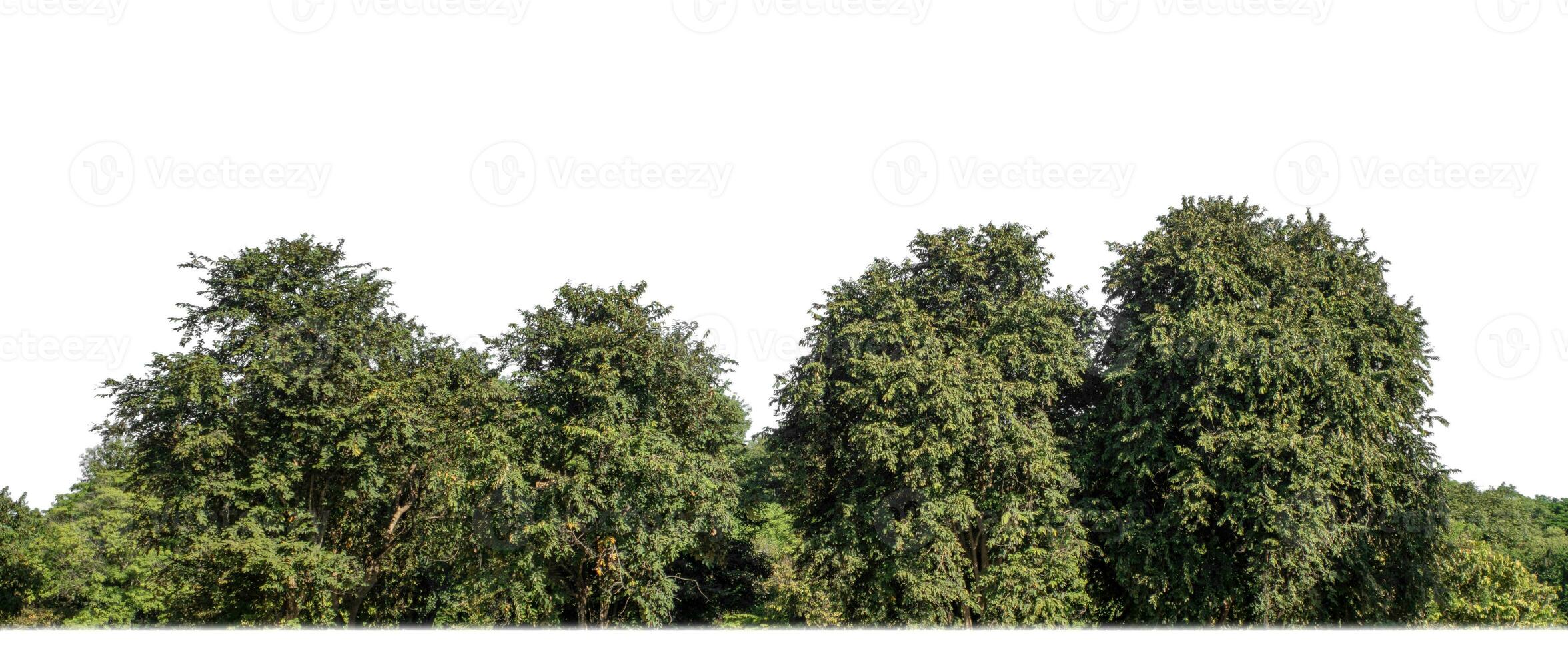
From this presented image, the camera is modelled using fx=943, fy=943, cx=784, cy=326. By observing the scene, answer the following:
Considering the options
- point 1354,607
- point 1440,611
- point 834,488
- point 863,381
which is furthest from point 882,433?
point 1440,611

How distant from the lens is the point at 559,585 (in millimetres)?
25062

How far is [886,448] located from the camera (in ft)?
75.7

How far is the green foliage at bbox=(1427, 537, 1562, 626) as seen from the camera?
29.0m

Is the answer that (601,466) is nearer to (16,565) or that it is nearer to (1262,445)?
(1262,445)

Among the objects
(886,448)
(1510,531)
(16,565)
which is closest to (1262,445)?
(886,448)

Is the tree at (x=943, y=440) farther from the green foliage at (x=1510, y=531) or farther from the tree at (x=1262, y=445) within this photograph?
the green foliage at (x=1510, y=531)

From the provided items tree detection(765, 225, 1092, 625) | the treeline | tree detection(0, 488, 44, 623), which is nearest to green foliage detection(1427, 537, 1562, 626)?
the treeline

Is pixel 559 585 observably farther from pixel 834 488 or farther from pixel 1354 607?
pixel 1354 607

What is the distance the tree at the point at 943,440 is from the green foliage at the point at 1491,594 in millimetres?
13486

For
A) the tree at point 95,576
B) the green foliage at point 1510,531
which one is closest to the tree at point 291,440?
the tree at point 95,576

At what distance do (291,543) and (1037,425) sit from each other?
1866 cm

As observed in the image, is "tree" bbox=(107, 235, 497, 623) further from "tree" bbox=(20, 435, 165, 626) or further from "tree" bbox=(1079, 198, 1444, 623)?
"tree" bbox=(1079, 198, 1444, 623)

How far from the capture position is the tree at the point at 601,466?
23.4 meters

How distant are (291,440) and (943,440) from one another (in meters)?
16.4
